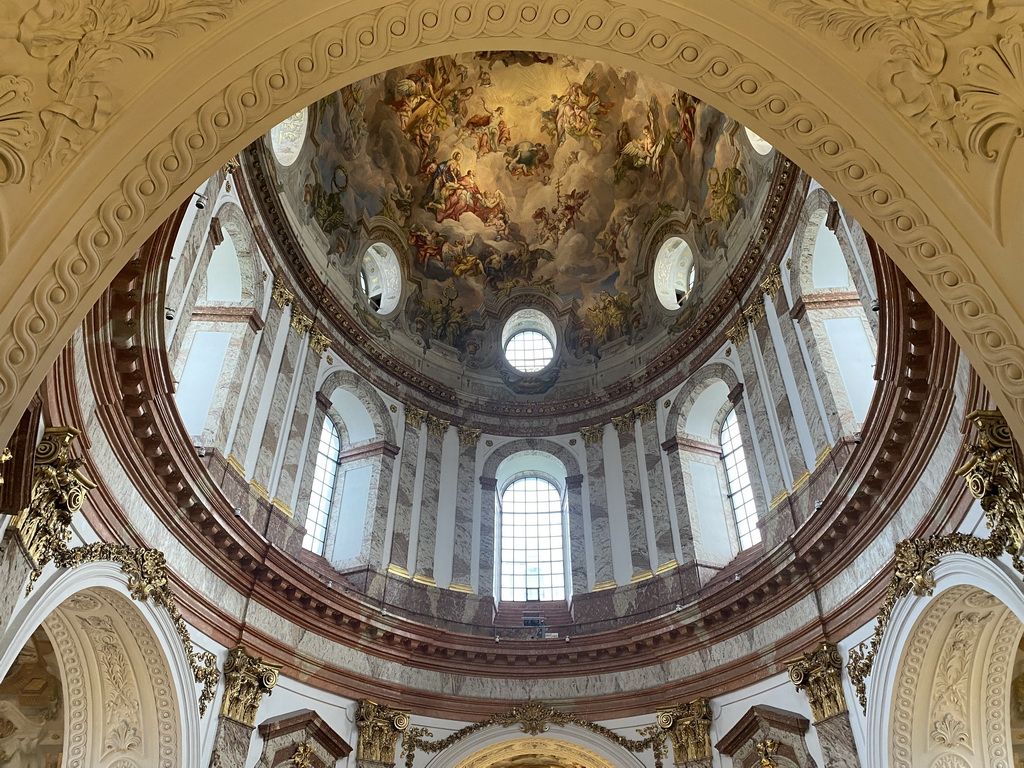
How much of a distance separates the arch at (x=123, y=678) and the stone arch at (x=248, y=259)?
6.91m

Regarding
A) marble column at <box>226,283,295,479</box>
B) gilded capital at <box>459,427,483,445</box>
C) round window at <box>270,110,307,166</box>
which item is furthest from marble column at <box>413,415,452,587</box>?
round window at <box>270,110,307,166</box>

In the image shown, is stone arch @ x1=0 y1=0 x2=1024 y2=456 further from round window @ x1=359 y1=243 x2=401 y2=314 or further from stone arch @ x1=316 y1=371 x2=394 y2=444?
round window @ x1=359 y1=243 x2=401 y2=314

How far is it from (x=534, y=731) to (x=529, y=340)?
37.3 ft

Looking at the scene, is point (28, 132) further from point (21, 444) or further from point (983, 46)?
point (983, 46)

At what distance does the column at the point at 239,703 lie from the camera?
11.9m

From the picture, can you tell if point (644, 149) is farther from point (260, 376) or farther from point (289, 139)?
point (260, 376)

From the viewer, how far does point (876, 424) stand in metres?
11.2

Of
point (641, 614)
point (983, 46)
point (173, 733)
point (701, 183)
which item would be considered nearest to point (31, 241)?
point (983, 46)

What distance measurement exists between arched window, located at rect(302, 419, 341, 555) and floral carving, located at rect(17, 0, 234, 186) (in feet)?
39.4

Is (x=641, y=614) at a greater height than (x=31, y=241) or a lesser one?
greater

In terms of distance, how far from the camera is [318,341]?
1769 cm

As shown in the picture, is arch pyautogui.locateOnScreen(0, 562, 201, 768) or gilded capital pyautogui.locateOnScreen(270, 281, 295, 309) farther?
gilded capital pyautogui.locateOnScreen(270, 281, 295, 309)

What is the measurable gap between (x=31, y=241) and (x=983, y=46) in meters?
6.22

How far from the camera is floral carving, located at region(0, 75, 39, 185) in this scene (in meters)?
4.97
